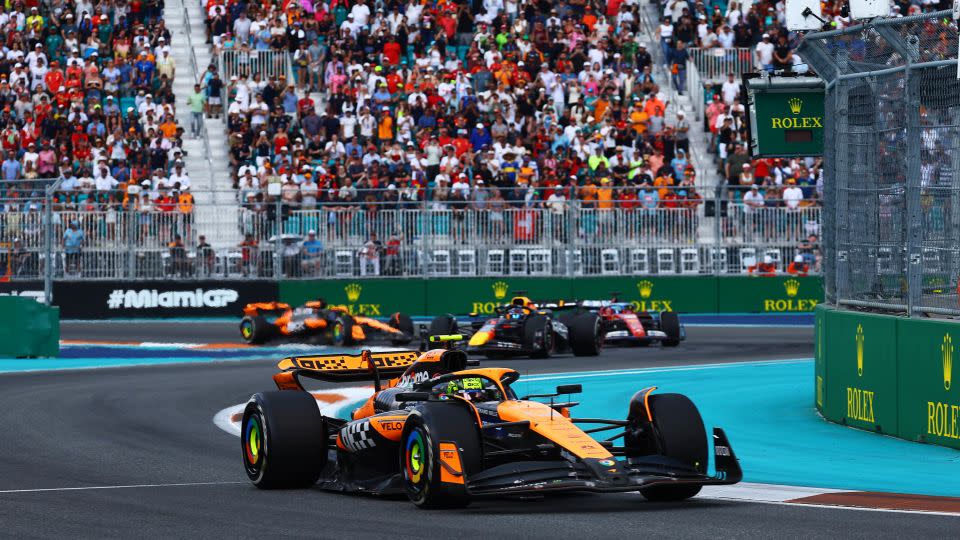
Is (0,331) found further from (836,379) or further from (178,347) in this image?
(836,379)

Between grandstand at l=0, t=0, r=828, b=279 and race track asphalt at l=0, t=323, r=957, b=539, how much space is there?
44.6ft

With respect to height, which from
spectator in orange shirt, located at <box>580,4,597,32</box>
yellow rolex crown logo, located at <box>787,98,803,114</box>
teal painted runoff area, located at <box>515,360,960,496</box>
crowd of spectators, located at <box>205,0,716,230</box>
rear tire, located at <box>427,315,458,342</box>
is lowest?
teal painted runoff area, located at <box>515,360,960,496</box>

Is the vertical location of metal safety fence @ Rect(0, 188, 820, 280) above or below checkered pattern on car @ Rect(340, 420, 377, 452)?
above

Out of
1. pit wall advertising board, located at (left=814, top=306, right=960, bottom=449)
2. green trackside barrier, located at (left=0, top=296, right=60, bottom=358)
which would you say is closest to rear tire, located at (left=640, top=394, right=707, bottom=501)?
pit wall advertising board, located at (left=814, top=306, right=960, bottom=449)

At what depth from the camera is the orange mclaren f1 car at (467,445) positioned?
1024 cm

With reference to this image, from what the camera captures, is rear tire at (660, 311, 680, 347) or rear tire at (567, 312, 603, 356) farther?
rear tire at (660, 311, 680, 347)

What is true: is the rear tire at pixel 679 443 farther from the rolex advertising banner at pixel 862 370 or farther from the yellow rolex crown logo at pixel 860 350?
the yellow rolex crown logo at pixel 860 350

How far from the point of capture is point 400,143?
35.8 meters

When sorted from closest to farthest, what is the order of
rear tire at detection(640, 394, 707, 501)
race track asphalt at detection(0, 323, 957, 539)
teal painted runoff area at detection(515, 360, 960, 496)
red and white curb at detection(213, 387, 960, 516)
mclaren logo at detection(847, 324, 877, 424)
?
race track asphalt at detection(0, 323, 957, 539) → red and white curb at detection(213, 387, 960, 516) → rear tire at detection(640, 394, 707, 501) → teal painted runoff area at detection(515, 360, 960, 496) → mclaren logo at detection(847, 324, 877, 424)

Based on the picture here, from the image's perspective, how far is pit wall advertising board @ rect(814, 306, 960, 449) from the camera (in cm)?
1382

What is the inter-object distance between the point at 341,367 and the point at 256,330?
14609mm

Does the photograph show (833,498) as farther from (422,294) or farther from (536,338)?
(422,294)

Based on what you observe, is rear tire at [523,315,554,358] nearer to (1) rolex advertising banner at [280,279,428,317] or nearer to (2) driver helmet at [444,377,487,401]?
(1) rolex advertising banner at [280,279,428,317]

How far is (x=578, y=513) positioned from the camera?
10344 mm
